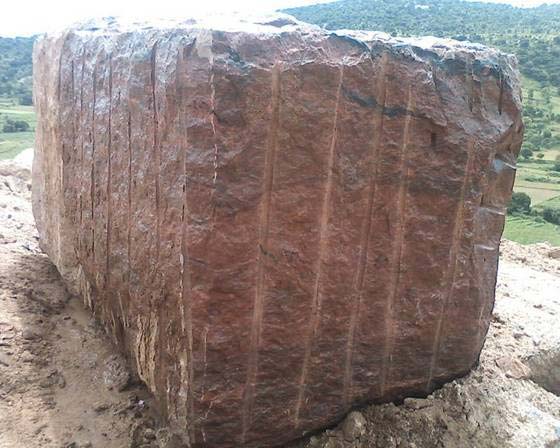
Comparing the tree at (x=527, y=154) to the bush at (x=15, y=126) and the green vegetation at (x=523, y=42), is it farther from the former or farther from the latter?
the bush at (x=15, y=126)

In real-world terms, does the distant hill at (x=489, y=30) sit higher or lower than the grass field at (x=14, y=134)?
higher

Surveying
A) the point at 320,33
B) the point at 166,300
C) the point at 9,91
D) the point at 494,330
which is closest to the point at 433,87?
the point at 320,33

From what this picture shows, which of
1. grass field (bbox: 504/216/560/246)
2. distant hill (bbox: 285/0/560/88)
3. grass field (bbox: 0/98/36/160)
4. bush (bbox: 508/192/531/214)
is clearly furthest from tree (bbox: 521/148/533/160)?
grass field (bbox: 0/98/36/160)

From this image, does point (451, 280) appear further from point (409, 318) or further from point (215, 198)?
point (215, 198)

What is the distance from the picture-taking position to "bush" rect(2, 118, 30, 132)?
7.77 m

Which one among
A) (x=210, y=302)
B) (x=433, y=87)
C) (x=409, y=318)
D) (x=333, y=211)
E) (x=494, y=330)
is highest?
(x=433, y=87)

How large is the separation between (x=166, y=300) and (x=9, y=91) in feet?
32.3

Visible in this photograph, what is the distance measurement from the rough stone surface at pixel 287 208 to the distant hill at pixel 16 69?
26.4ft

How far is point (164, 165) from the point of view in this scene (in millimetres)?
1891

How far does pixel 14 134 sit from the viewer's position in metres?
7.50

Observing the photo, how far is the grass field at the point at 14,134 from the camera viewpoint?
6088mm

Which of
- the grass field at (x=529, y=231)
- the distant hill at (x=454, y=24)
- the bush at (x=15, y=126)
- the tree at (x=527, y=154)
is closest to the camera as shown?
the grass field at (x=529, y=231)

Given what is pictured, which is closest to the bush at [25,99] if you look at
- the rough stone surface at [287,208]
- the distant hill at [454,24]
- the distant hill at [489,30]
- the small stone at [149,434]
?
the distant hill at [489,30]

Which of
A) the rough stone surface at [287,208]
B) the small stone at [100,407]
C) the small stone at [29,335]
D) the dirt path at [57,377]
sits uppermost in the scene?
the rough stone surface at [287,208]
